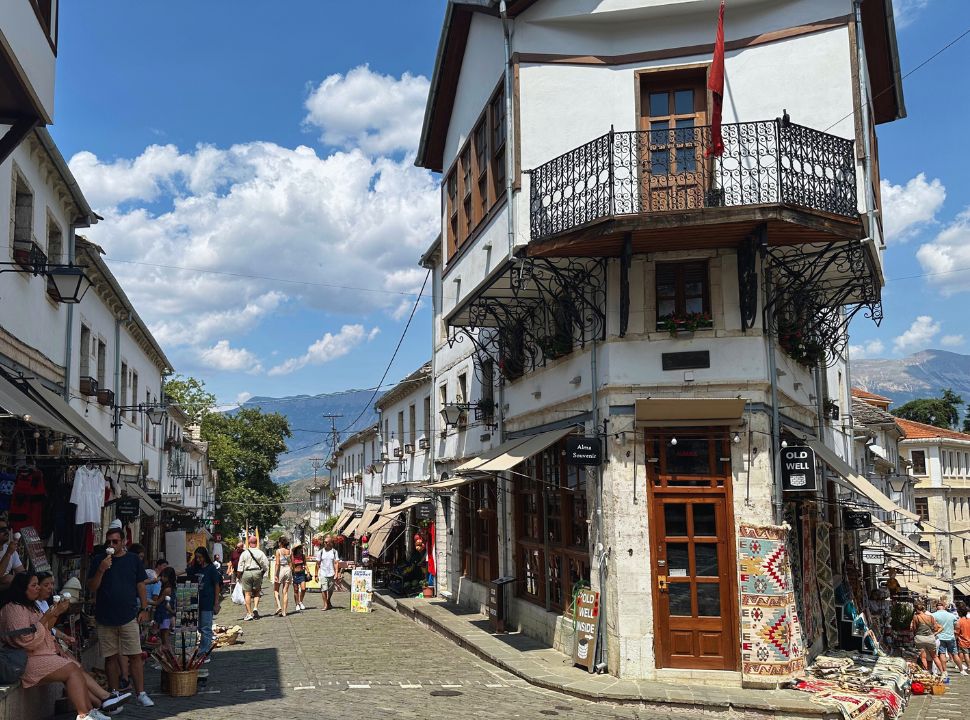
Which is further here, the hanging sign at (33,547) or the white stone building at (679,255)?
the white stone building at (679,255)

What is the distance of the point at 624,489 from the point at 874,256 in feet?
16.3

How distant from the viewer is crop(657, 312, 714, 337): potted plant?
491 inches

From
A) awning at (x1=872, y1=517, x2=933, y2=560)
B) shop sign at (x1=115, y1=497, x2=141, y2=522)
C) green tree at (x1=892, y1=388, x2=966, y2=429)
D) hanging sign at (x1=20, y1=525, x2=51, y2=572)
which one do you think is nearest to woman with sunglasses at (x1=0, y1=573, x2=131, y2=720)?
hanging sign at (x1=20, y1=525, x2=51, y2=572)

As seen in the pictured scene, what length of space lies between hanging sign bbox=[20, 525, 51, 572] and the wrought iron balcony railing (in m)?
7.61

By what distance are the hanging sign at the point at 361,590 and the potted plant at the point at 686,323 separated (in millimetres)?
12050

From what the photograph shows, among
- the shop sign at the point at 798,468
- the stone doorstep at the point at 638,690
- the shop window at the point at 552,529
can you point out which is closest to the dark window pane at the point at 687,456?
the shop sign at the point at 798,468

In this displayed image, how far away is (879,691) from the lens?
457 inches

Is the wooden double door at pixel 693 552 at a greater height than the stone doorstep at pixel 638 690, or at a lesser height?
greater

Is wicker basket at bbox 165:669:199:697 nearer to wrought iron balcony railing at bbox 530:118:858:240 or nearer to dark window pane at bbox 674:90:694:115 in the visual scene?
wrought iron balcony railing at bbox 530:118:858:240

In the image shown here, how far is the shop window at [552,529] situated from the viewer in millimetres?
14070

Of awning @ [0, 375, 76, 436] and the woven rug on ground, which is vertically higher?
awning @ [0, 375, 76, 436]

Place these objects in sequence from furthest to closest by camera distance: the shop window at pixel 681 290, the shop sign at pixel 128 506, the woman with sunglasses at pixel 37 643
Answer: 1. the shop sign at pixel 128 506
2. the shop window at pixel 681 290
3. the woman with sunglasses at pixel 37 643

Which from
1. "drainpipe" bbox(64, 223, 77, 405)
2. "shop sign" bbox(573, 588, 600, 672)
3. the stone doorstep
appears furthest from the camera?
"drainpipe" bbox(64, 223, 77, 405)

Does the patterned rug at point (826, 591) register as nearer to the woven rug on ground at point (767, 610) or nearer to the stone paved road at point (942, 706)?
the stone paved road at point (942, 706)
